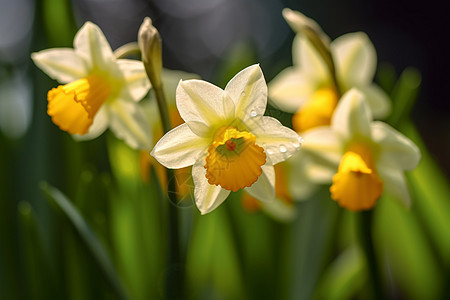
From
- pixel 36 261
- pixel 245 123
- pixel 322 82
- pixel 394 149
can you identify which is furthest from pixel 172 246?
pixel 322 82

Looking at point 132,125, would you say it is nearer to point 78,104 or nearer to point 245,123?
point 78,104

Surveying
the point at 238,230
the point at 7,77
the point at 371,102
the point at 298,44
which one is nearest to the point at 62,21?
the point at 7,77

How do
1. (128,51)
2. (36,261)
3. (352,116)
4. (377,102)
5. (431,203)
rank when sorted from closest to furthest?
(128,51) → (352,116) → (36,261) → (377,102) → (431,203)

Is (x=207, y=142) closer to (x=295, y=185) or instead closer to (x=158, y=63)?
(x=158, y=63)

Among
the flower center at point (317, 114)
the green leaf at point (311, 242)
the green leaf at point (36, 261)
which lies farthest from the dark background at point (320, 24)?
the green leaf at point (36, 261)

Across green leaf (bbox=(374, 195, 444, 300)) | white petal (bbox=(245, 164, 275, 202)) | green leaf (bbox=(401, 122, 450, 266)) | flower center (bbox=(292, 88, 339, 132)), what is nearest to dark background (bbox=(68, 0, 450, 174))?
green leaf (bbox=(374, 195, 444, 300))
